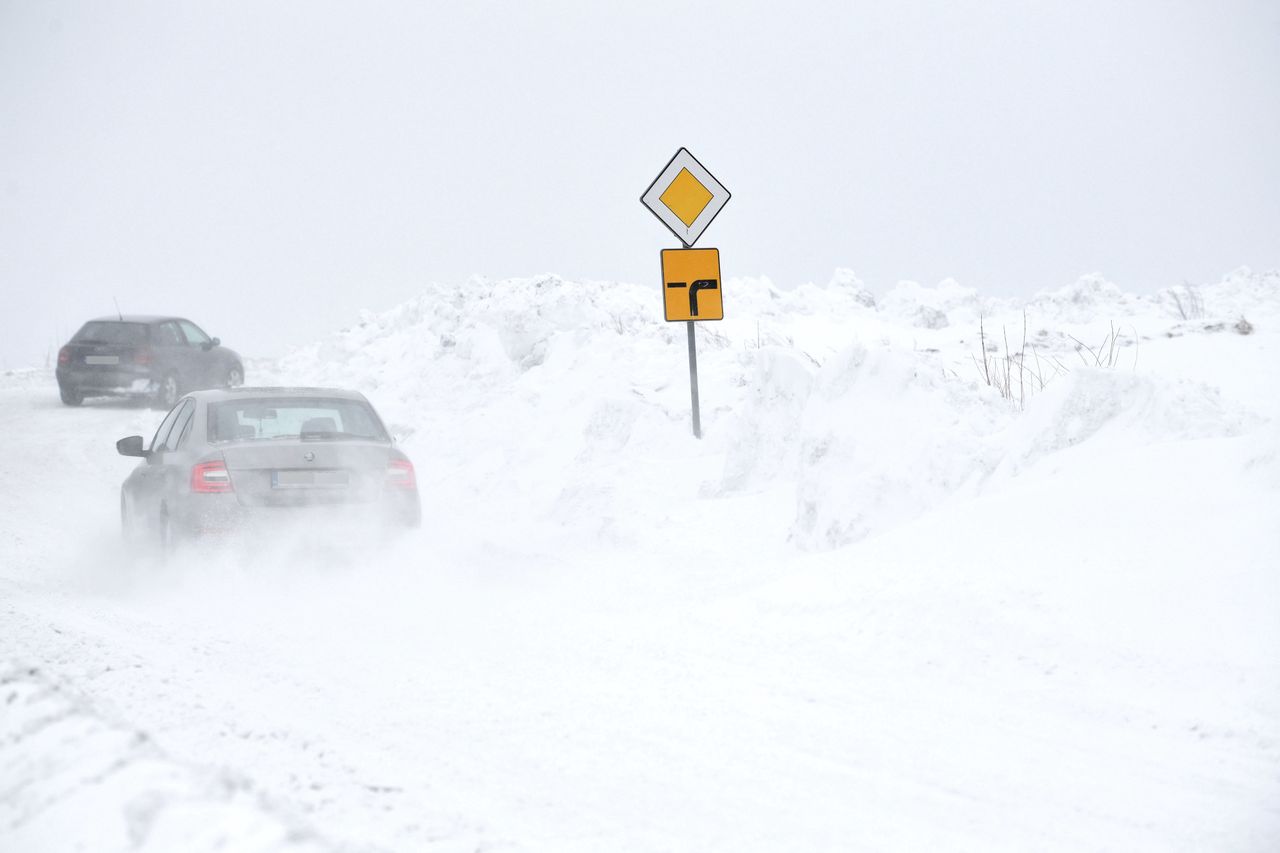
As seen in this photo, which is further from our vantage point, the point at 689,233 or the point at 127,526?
the point at 689,233

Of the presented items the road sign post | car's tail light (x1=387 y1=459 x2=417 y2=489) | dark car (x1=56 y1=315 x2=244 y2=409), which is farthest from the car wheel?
dark car (x1=56 y1=315 x2=244 y2=409)

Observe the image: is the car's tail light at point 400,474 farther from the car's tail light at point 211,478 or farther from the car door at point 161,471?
the car door at point 161,471

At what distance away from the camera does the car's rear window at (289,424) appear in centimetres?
675

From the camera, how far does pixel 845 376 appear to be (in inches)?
256

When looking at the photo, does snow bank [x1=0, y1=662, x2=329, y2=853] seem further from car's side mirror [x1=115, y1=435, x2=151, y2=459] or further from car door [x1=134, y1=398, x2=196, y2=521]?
car's side mirror [x1=115, y1=435, x2=151, y2=459]

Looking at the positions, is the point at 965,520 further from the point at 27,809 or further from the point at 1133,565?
the point at 27,809

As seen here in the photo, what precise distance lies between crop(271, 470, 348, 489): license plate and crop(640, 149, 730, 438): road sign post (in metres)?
3.71

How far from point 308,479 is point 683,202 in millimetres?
4496

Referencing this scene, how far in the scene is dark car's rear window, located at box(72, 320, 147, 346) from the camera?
1750 centimetres

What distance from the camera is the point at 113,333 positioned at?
57.9 feet

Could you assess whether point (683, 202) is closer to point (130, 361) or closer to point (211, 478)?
point (211, 478)

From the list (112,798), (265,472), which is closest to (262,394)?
(265,472)

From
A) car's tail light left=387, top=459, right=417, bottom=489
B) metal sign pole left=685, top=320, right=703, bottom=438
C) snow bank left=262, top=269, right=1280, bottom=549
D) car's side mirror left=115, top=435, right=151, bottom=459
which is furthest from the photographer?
metal sign pole left=685, top=320, right=703, bottom=438

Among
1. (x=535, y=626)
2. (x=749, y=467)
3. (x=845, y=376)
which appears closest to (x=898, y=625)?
(x=535, y=626)
